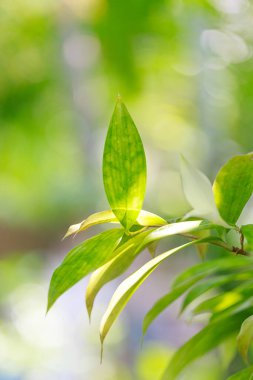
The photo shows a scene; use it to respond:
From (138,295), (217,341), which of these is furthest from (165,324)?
(217,341)

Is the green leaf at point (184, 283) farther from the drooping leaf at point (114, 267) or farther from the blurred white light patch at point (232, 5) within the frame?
the blurred white light patch at point (232, 5)

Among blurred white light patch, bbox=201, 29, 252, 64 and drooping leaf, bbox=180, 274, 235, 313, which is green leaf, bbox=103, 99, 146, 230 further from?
blurred white light patch, bbox=201, 29, 252, 64

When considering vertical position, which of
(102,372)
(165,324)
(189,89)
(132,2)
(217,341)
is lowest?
(102,372)

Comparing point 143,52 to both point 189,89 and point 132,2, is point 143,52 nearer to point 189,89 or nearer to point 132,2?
point 189,89

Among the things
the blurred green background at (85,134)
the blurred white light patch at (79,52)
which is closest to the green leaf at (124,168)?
the blurred green background at (85,134)

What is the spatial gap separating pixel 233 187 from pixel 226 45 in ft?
4.49

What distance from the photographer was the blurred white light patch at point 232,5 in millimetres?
1475

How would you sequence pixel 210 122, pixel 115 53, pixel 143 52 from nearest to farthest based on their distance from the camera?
pixel 115 53 → pixel 143 52 → pixel 210 122

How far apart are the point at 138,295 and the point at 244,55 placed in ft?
3.11

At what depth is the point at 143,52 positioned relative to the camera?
5.67 ft

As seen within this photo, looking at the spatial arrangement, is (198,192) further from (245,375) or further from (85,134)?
(85,134)

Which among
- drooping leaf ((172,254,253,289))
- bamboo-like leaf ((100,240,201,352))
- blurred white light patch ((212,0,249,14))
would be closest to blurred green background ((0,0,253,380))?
blurred white light patch ((212,0,249,14))

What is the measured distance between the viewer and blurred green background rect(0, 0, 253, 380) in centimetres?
161

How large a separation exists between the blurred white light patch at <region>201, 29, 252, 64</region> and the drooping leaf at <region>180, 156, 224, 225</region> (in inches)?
50.5
